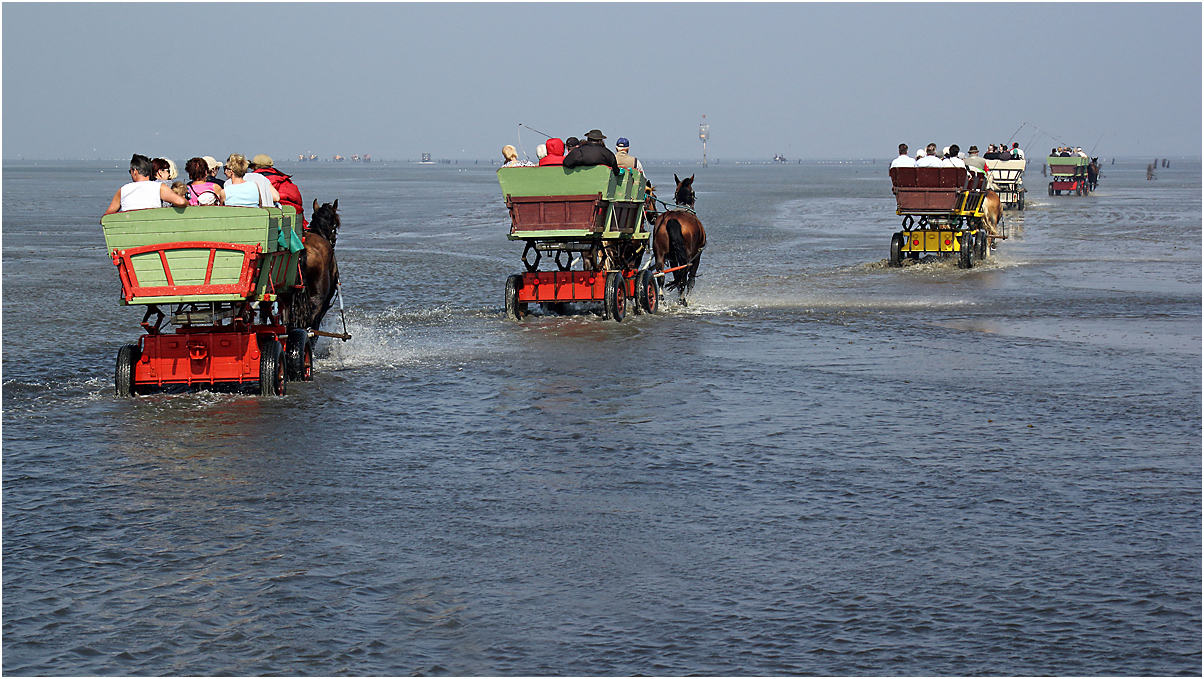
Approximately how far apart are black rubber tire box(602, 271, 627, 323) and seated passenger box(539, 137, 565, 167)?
1.51 metres

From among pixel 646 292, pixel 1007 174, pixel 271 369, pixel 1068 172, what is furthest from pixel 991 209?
pixel 1068 172

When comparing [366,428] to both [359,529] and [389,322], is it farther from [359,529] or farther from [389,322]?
[389,322]

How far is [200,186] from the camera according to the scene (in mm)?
11461

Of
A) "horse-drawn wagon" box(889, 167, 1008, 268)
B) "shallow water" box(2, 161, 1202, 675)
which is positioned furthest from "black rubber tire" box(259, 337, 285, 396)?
"horse-drawn wagon" box(889, 167, 1008, 268)

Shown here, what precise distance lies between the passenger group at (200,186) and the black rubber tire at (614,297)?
4247 millimetres

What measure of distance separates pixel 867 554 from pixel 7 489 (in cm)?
510

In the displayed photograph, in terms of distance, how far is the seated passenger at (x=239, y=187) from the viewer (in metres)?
11.3

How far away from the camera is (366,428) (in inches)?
384

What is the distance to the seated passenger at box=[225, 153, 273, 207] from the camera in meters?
11.3

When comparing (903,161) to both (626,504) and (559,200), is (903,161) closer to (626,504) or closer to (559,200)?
(559,200)

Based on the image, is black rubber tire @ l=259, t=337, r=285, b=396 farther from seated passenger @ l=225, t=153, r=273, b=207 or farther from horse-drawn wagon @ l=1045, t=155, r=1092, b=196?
horse-drawn wagon @ l=1045, t=155, r=1092, b=196

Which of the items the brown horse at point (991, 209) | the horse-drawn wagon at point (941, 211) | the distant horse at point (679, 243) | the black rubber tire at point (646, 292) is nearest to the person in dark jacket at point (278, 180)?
the black rubber tire at point (646, 292)

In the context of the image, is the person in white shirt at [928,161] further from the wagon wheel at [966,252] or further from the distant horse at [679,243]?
the distant horse at [679,243]

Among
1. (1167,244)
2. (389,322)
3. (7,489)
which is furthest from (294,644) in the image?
(1167,244)
